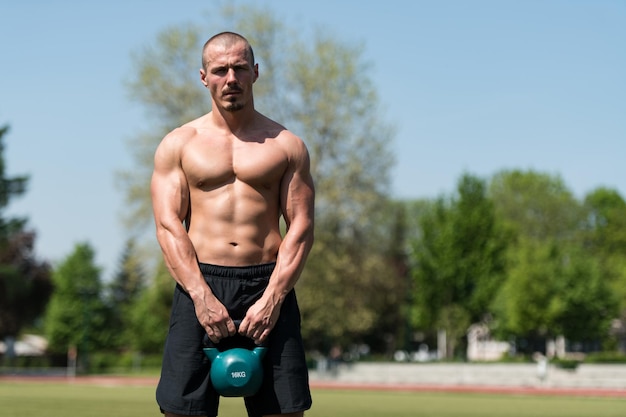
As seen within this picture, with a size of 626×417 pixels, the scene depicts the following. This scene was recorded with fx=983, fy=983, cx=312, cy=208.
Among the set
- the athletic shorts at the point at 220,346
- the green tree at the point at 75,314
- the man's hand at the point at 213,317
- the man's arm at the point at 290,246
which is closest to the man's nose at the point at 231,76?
the man's arm at the point at 290,246

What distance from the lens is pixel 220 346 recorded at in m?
4.99

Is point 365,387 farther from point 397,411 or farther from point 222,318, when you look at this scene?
point 222,318

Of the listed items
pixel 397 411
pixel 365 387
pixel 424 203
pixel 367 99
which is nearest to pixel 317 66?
pixel 367 99

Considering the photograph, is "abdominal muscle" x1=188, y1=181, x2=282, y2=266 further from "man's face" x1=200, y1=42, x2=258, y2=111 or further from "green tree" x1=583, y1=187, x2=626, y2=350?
"green tree" x1=583, y1=187, x2=626, y2=350

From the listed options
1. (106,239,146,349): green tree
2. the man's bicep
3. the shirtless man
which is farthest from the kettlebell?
(106,239,146,349): green tree

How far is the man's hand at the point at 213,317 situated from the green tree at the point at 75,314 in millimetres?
72276

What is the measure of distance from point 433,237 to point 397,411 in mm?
46554

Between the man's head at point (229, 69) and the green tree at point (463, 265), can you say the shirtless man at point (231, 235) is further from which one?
the green tree at point (463, 265)

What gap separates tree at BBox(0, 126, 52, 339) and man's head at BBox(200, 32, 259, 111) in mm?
58315

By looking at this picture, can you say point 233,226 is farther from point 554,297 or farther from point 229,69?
point 554,297

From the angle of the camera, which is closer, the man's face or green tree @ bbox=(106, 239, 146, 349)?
the man's face

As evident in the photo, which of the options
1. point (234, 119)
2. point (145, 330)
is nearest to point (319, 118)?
point (234, 119)

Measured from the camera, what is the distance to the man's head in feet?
16.8

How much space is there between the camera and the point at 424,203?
289 ft
